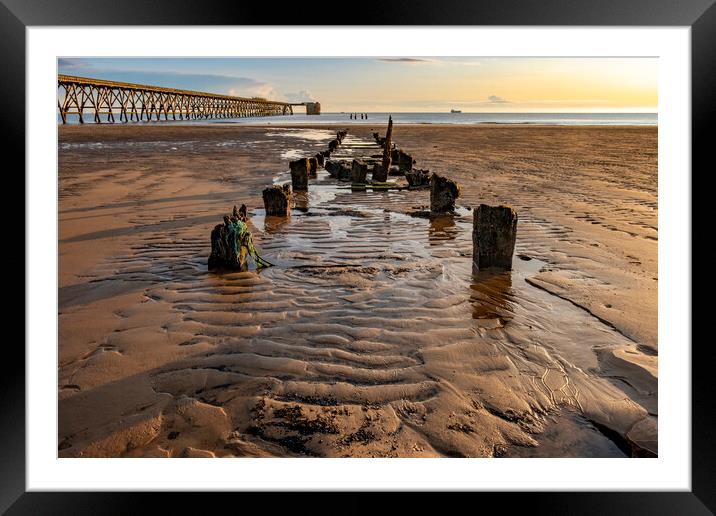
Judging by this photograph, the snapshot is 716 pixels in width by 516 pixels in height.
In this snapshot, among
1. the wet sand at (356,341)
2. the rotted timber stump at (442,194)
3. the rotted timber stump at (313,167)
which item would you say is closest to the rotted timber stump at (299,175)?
the rotted timber stump at (313,167)

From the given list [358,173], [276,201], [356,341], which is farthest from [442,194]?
[356,341]

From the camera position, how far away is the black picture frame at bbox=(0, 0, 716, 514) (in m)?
2.34

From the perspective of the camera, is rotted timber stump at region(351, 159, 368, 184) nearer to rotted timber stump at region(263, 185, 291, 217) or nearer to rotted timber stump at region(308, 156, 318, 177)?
rotted timber stump at region(308, 156, 318, 177)

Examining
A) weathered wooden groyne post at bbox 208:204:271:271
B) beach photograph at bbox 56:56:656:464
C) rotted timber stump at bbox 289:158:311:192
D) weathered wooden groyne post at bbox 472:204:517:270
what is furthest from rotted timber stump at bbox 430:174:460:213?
weathered wooden groyne post at bbox 208:204:271:271

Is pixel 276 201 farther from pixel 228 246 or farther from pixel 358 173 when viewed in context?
pixel 358 173

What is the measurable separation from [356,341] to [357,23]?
2.57 meters

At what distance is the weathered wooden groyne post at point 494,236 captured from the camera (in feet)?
20.0

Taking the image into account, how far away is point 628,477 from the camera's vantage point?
7.86ft

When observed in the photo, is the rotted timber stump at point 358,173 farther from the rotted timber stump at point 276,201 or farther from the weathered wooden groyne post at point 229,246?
the weathered wooden groyne post at point 229,246

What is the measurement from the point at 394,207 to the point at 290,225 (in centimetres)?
264

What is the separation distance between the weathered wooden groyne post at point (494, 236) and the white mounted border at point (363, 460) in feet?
11.1

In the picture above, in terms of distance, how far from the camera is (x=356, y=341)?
169 inches
